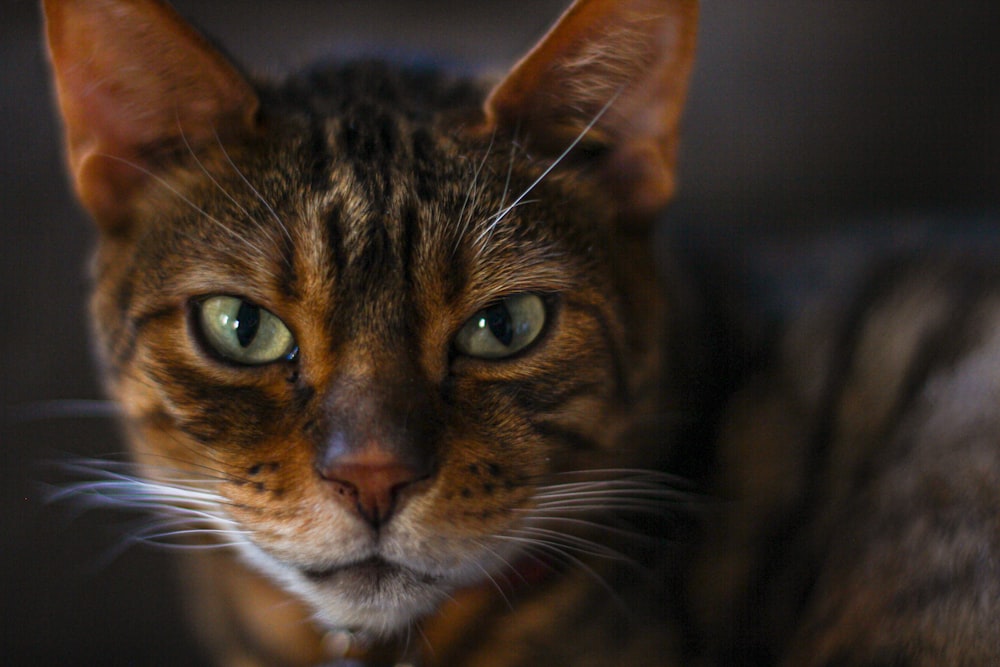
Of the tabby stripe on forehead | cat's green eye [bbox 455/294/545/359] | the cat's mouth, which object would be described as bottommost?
the cat's mouth

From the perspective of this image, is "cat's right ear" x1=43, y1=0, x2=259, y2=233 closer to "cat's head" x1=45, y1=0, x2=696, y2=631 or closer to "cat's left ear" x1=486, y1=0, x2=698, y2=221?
"cat's head" x1=45, y1=0, x2=696, y2=631

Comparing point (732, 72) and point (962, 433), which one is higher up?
point (732, 72)

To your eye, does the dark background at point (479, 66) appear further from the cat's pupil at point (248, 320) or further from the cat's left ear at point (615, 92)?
the cat's pupil at point (248, 320)

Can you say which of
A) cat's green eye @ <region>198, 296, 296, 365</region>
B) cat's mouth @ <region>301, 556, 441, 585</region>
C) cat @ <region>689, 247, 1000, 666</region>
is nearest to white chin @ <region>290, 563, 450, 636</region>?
cat's mouth @ <region>301, 556, 441, 585</region>

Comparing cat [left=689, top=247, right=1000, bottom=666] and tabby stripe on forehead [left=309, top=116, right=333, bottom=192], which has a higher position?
tabby stripe on forehead [left=309, top=116, right=333, bottom=192]

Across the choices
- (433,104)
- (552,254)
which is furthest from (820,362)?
(433,104)

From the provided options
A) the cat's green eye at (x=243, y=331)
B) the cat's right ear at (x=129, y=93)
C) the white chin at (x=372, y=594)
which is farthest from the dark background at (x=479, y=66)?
the white chin at (x=372, y=594)

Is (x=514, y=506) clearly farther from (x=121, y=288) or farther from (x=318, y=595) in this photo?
(x=121, y=288)

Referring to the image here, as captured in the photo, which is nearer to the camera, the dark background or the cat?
the cat
